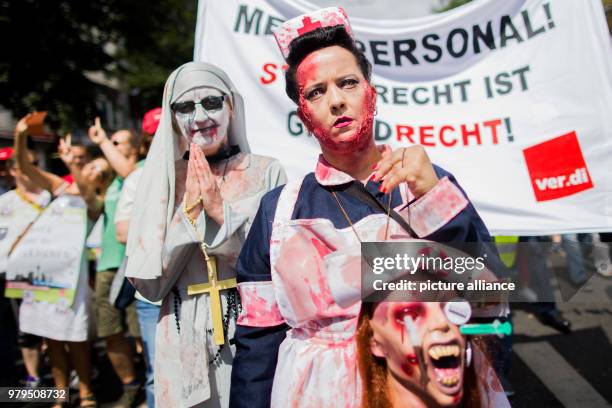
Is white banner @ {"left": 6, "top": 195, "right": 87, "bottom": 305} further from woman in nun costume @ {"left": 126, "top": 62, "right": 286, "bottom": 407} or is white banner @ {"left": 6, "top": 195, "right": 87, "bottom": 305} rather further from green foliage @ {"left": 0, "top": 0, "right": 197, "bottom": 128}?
green foliage @ {"left": 0, "top": 0, "right": 197, "bottom": 128}

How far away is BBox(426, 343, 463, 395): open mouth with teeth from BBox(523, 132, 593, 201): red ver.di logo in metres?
1.55

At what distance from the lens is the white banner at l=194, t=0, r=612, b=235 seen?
2416 millimetres

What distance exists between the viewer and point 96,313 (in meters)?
4.20

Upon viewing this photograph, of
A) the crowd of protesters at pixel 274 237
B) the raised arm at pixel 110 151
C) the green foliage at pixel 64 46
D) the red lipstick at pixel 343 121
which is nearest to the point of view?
the crowd of protesters at pixel 274 237

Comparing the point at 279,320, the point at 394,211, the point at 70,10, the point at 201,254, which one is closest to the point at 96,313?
the point at 201,254

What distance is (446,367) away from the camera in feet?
3.80

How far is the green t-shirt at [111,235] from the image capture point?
12.6ft

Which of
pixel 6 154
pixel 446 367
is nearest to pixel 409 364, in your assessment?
pixel 446 367

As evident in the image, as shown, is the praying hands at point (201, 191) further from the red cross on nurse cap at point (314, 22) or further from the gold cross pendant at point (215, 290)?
the red cross on nurse cap at point (314, 22)

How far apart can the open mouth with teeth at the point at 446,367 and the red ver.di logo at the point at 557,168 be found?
1550 mm

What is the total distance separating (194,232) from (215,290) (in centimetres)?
25

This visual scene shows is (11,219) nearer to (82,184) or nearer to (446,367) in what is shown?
(82,184)

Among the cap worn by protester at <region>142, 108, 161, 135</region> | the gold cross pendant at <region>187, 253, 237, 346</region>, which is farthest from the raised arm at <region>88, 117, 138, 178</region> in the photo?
the gold cross pendant at <region>187, 253, 237, 346</region>

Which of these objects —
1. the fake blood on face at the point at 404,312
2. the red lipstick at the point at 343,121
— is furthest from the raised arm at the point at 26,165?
the fake blood on face at the point at 404,312
